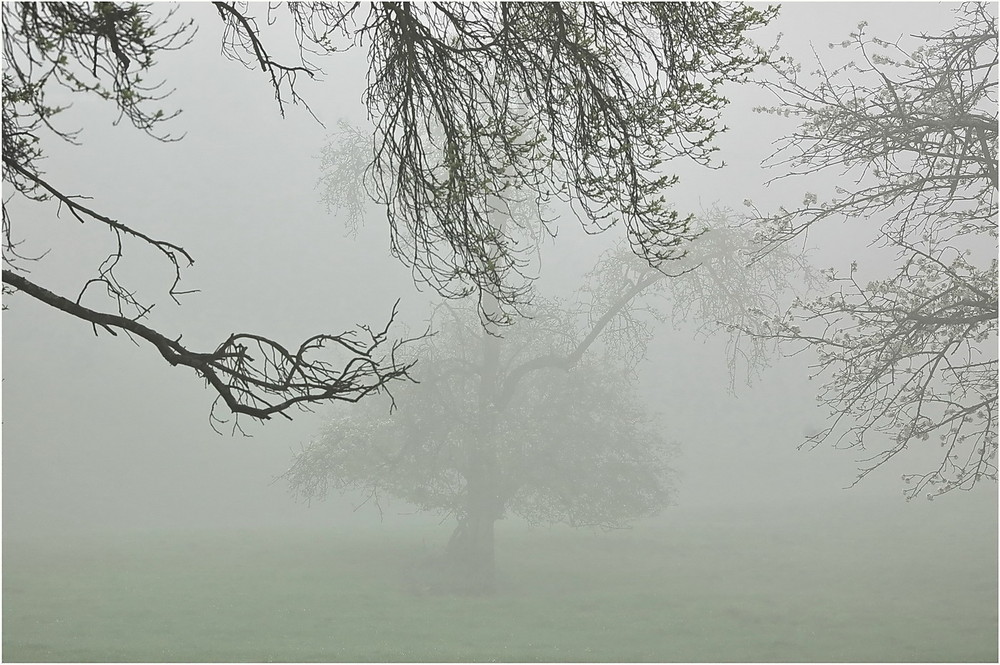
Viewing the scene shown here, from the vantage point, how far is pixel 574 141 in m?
5.93

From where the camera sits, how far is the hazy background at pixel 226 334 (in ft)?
114

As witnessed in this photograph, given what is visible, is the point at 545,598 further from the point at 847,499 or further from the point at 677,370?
the point at 677,370

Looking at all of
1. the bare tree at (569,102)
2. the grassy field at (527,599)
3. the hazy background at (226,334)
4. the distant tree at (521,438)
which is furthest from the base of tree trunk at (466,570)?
the bare tree at (569,102)

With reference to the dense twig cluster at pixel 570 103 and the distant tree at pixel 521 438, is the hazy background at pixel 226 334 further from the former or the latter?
the dense twig cluster at pixel 570 103

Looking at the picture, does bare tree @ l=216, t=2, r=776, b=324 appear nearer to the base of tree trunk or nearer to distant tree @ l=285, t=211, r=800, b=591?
distant tree @ l=285, t=211, r=800, b=591

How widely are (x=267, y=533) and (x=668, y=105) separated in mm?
25491

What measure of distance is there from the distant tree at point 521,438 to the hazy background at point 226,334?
2.94 metres

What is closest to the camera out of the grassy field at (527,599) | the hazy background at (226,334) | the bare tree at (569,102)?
the bare tree at (569,102)

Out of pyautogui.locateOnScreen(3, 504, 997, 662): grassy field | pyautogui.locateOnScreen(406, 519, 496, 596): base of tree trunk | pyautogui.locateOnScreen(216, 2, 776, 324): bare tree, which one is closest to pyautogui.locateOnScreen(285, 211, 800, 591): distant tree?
pyautogui.locateOnScreen(406, 519, 496, 596): base of tree trunk

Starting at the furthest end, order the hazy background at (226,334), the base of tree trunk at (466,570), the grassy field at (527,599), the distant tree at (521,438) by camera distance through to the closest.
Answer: the hazy background at (226,334) → the base of tree trunk at (466,570) → the distant tree at (521,438) → the grassy field at (527,599)

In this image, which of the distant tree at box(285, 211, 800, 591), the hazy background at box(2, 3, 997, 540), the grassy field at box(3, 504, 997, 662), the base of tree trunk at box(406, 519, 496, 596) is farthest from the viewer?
the hazy background at box(2, 3, 997, 540)

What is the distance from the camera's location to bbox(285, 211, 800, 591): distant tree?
20.2 m

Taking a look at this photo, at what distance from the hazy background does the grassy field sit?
344cm

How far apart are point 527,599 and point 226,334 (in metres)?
28.6
